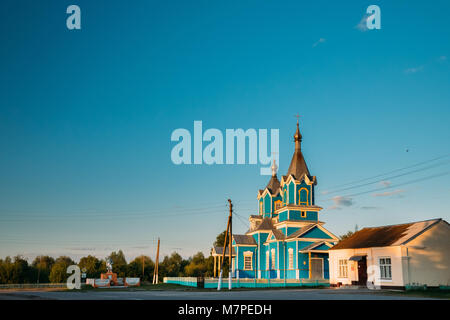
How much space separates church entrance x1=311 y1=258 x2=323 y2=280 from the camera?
47.0 m

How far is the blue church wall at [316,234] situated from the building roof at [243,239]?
9092mm

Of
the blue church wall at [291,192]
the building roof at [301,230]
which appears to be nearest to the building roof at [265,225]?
the blue church wall at [291,192]

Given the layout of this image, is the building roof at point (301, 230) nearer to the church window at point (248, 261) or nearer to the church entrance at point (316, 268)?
the church entrance at point (316, 268)

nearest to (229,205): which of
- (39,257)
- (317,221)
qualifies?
(317,221)

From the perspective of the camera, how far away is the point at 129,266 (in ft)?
273

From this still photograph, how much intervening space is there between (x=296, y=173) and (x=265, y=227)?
7.56 metres

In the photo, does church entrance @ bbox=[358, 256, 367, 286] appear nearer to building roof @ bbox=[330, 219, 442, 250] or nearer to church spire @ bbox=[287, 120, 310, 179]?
building roof @ bbox=[330, 219, 442, 250]

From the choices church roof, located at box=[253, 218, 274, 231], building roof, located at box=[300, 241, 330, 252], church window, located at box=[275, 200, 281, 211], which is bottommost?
building roof, located at box=[300, 241, 330, 252]

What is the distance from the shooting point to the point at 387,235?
35531 mm

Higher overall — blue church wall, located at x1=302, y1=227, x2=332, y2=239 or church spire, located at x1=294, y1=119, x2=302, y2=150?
church spire, located at x1=294, y1=119, x2=302, y2=150

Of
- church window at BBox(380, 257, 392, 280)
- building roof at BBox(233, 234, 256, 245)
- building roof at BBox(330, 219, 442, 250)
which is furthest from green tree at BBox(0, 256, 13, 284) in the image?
church window at BBox(380, 257, 392, 280)

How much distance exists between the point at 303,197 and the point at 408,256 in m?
21.0

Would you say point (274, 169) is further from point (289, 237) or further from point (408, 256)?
point (408, 256)
